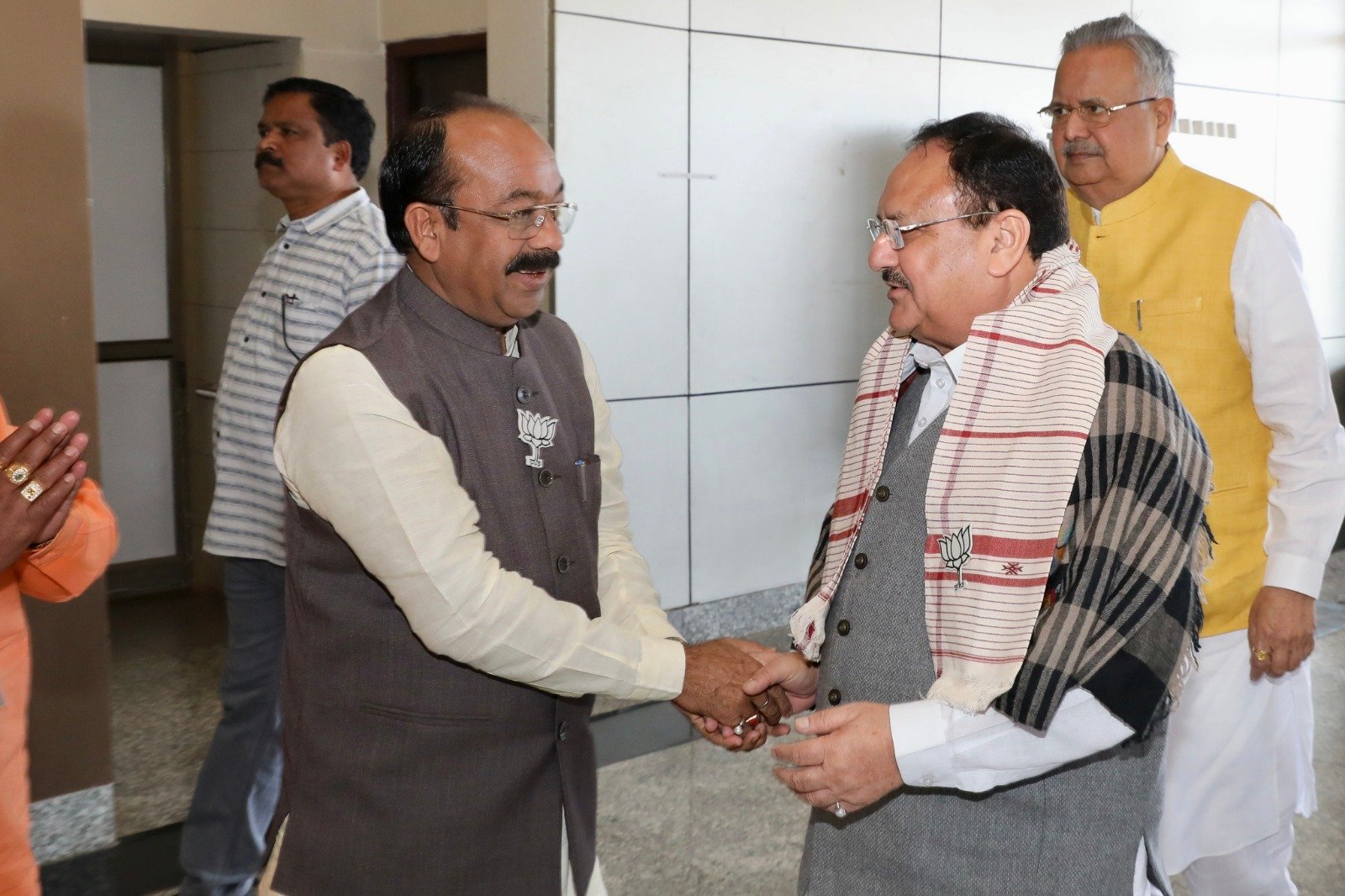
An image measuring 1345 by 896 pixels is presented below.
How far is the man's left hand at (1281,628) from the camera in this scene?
2475 millimetres

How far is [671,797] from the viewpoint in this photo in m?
3.92

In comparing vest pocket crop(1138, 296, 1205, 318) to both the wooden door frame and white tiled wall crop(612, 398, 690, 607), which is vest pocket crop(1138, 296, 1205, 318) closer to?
white tiled wall crop(612, 398, 690, 607)

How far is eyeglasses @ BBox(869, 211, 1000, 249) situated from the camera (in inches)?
67.2

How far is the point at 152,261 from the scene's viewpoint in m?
5.94

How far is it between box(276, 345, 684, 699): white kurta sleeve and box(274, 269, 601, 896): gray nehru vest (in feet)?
0.21

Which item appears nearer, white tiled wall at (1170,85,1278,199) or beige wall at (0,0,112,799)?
beige wall at (0,0,112,799)

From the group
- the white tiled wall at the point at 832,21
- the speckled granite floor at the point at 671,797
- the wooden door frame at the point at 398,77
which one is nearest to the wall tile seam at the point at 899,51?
the white tiled wall at the point at 832,21

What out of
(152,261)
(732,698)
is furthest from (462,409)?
(152,261)

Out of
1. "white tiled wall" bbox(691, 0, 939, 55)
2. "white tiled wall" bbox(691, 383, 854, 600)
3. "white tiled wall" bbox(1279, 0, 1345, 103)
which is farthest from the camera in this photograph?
"white tiled wall" bbox(1279, 0, 1345, 103)

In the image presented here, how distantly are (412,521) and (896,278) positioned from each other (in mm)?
723

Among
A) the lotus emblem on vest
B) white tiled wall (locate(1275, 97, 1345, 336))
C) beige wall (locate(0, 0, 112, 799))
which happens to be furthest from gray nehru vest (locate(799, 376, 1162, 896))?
white tiled wall (locate(1275, 97, 1345, 336))

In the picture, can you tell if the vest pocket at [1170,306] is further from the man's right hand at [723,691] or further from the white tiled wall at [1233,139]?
the white tiled wall at [1233,139]

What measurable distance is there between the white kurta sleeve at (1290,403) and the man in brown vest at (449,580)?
1173 millimetres

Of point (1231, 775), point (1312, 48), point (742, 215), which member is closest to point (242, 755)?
point (1231, 775)
